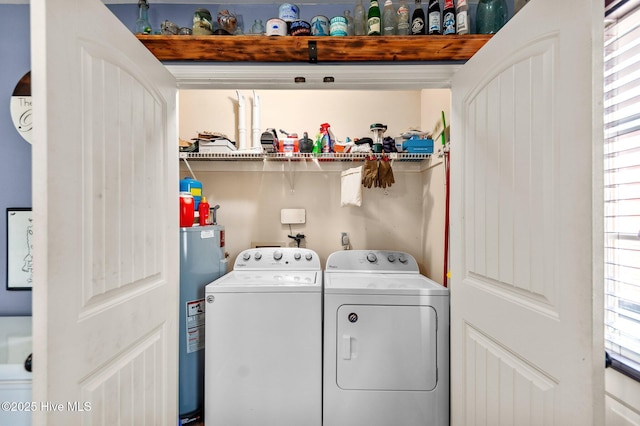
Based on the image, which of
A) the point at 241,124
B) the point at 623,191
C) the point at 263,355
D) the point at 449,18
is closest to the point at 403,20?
→ the point at 449,18

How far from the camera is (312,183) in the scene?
2.26m

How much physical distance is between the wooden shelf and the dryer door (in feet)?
4.29

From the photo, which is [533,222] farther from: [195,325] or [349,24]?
[195,325]

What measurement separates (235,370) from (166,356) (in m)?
0.42

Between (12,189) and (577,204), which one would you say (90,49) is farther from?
(577,204)

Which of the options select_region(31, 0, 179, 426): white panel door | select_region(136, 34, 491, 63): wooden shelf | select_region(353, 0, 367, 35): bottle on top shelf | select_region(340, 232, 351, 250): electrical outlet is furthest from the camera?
select_region(340, 232, 351, 250): electrical outlet

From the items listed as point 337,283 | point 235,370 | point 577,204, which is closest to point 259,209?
point 337,283

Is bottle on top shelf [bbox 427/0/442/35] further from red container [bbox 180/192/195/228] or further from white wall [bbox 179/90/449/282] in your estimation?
red container [bbox 180/192/195/228]

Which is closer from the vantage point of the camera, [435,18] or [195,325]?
[435,18]

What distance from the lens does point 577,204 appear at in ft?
2.12

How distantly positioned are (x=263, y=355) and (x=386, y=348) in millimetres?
692

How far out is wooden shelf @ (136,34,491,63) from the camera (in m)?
1.12

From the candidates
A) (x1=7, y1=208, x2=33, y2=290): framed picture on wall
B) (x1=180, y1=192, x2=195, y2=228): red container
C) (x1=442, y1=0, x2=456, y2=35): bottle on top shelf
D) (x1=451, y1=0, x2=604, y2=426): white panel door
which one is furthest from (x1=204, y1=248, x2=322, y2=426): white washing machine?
(x1=442, y1=0, x2=456, y2=35): bottle on top shelf

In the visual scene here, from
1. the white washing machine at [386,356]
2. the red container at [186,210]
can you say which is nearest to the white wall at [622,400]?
the white washing machine at [386,356]
